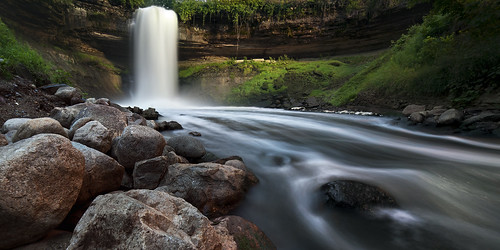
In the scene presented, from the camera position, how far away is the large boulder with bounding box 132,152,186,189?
10.1ft

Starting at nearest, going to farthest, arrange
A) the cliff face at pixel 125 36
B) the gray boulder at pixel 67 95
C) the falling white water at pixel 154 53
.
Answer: the gray boulder at pixel 67 95 → the cliff face at pixel 125 36 → the falling white water at pixel 154 53

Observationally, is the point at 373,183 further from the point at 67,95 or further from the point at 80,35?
the point at 80,35

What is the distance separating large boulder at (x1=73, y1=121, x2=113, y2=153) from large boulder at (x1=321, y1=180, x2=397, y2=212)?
3373 mm

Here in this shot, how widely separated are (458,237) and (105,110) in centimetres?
599

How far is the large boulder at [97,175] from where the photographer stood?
2.47 m

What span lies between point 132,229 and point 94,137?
2736 millimetres

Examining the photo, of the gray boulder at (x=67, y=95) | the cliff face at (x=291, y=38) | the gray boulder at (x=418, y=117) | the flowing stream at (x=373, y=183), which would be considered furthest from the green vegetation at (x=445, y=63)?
the gray boulder at (x=67, y=95)

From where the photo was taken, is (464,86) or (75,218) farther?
(464,86)

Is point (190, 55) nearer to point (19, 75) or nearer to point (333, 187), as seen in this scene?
point (19, 75)

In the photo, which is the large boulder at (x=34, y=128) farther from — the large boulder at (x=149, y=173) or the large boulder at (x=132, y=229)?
the large boulder at (x=132, y=229)

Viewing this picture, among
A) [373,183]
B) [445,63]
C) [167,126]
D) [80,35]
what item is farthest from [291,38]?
[373,183]

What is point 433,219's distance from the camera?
8.87ft

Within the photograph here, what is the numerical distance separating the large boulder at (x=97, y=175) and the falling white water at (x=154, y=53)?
20.4m

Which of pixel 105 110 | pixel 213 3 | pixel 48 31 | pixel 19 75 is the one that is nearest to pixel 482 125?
pixel 105 110
